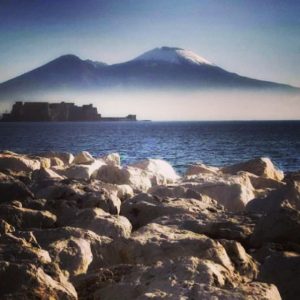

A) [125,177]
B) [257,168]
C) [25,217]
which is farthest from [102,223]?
[257,168]

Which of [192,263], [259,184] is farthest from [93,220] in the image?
[259,184]

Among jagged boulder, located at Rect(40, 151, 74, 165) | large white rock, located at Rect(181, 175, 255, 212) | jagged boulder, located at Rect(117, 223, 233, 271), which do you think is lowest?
jagged boulder, located at Rect(40, 151, 74, 165)

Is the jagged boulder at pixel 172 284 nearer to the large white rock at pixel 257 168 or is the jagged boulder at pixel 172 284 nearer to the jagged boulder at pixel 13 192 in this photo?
the jagged boulder at pixel 13 192

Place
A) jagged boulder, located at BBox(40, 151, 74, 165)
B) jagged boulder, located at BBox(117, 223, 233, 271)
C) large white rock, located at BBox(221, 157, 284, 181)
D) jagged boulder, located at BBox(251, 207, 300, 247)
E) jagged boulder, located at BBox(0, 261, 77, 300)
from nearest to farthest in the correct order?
jagged boulder, located at BBox(0, 261, 77, 300), jagged boulder, located at BBox(117, 223, 233, 271), jagged boulder, located at BBox(251, 207, 300, 247), large white rock, located at BBox(221, 157, 284, 181), jagged boulder, located at BBox(40, 151, 74, 165)

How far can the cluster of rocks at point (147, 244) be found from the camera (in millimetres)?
3783

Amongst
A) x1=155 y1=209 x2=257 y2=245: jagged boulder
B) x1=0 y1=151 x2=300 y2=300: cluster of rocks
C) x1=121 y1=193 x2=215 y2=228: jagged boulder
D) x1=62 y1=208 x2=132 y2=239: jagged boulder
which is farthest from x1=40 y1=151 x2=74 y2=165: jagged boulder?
x1=155 y1=209 x2=257 y2=245: jagged boulder

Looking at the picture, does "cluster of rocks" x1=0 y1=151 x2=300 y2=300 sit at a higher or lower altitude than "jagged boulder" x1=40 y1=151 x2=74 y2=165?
higher

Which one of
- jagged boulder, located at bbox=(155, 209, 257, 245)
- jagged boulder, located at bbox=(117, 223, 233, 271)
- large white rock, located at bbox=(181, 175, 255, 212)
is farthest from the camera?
large white rock, located at bbox=(181, 175, 255, 212)

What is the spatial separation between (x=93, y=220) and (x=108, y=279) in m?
2.51

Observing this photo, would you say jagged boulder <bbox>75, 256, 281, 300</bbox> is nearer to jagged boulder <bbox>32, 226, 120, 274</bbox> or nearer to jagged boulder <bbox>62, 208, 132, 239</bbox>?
jagged boulder <bbox>32, 226, 120, 274</bbox>

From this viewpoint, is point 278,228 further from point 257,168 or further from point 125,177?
point 257,168

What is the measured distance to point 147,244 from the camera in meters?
5.29

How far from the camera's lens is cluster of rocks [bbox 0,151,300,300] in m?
3.78

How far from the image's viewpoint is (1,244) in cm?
448
